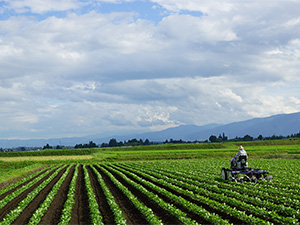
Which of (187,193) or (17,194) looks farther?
(17,194)

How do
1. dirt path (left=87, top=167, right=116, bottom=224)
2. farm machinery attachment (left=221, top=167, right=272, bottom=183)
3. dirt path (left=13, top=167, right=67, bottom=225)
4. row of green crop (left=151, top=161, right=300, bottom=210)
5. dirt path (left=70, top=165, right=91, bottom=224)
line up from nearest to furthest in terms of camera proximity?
dirt path (left=87, top=167, right=116, bottom=224)
dirt path (left=70, top=165, right=91, bottom=224)
dirt path (left=13, top=167, right=67, bottom=225)
row of green crop (left=151, top=161, right=300, bottom=210)
farm machinery attachment (left=221, top=167, right=272, bottom=183)

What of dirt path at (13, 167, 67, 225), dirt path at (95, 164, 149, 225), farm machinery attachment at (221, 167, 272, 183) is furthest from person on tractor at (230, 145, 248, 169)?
dirt path at (13, 167, 67, 225)

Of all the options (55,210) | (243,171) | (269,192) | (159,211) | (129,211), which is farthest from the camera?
(243,171)

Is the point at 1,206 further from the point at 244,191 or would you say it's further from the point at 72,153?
the point at 72,153

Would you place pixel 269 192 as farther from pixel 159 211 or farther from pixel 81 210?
pixel 81 210

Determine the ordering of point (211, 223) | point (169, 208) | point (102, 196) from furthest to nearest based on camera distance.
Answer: point (102, 196) < point (169, 208) < point (211, 223)

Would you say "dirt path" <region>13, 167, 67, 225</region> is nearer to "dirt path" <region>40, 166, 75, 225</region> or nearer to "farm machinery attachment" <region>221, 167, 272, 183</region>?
A: "dirt path" <region>40, 166, 75, 225</region>

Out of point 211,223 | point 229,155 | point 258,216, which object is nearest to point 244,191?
point 258,216

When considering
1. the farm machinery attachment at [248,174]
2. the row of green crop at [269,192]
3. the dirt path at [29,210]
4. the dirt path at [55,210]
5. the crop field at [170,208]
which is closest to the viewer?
the crop field at [170,208]

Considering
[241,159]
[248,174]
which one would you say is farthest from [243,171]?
[241,159]

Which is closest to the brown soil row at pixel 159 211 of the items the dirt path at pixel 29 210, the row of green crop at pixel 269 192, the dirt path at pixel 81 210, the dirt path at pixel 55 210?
the dirt path at pixel 81 210

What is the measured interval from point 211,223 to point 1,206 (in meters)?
14.0

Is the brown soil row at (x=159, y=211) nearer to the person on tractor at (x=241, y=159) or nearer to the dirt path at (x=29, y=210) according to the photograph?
the dirt path at (x=29, y=210)

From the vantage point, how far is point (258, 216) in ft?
44.5
